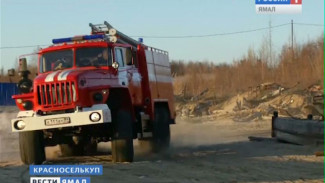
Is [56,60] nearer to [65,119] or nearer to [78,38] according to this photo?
[78,38]

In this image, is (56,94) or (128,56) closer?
(56,94)

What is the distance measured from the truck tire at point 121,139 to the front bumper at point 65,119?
2.03 feet

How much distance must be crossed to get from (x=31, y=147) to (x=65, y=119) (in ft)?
4.90

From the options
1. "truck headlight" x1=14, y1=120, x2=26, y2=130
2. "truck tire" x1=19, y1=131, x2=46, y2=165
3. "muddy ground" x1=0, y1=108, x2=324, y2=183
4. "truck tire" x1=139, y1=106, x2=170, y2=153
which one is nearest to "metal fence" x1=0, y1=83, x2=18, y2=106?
"muddy ground" x1=0, y1=108, x2=324, y2=183

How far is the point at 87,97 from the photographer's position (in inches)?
468

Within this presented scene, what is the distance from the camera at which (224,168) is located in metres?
11.4

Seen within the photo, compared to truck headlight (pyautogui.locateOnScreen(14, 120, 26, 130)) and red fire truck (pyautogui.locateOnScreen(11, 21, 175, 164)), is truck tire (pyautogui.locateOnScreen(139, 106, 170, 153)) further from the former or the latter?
truck headlight (pyautogui.locateOnScreen(14, 120, 26, 130))

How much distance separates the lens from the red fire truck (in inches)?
463

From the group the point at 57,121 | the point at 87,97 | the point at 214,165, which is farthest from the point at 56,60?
the point at 214,165

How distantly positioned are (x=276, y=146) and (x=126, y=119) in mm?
5931

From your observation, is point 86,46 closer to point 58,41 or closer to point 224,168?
point 58,41

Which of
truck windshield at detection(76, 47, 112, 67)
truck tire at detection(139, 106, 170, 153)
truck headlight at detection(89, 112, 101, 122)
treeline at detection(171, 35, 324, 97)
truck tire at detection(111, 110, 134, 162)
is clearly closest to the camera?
truck headlight at detection(89, 112, 101, 122)

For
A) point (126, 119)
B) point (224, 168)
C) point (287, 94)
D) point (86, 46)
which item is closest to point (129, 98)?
point (126, 119)

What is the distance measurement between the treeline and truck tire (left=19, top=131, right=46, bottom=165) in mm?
33417
